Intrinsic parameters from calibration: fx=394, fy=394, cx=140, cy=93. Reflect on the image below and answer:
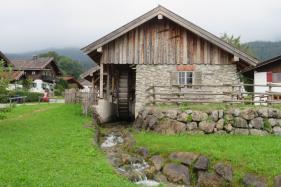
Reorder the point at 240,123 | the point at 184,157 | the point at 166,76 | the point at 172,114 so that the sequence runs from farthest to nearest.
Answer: the point at 166,76 < the point at 172,114 < the point at 240,123 < the point at 184,157

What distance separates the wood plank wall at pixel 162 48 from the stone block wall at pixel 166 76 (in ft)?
1.21

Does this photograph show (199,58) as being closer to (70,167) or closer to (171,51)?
(171,51)

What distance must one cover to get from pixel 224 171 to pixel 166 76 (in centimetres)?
1275

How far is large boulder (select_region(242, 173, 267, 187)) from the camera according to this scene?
12875mm

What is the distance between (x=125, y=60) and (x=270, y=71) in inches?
620

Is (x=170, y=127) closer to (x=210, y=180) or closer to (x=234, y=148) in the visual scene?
(x=234, y=148)

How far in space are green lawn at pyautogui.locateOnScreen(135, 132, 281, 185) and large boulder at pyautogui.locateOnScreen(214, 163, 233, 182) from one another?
0.61ft

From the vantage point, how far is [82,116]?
85.5ft

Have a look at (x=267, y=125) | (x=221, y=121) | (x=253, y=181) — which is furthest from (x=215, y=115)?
(x=253, y=181)

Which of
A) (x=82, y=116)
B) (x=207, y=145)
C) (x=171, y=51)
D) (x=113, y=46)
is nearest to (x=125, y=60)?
(x=113, y=46)

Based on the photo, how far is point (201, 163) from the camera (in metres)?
14.5

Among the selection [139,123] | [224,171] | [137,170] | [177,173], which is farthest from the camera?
[139,123]

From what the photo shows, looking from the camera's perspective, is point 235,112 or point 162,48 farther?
point 162,48

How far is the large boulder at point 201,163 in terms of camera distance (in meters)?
14.3
